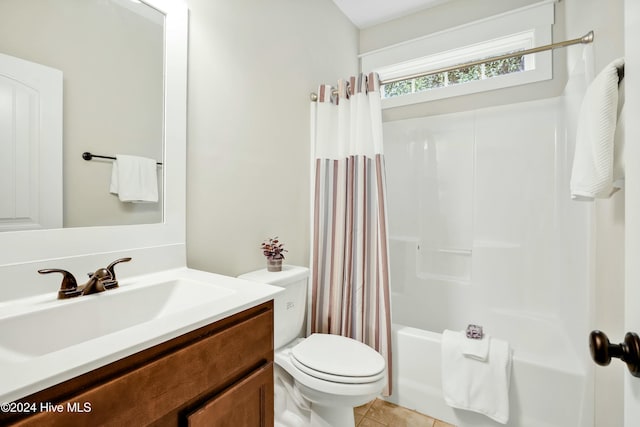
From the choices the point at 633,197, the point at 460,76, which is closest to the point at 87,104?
the point at 633,197

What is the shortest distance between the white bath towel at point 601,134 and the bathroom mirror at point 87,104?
4.84ft

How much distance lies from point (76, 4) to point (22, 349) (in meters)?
1.03

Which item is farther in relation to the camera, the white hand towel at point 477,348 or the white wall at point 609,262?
the white hand towel at point 477,348

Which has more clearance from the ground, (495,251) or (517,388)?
(495,251)

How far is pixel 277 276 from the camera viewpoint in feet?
4.75

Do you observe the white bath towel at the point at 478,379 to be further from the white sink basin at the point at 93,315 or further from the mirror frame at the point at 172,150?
the mirror frame at the point at 172,150

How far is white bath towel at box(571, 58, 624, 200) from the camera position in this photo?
2.76ft

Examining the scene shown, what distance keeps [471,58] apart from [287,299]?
226 centimetres

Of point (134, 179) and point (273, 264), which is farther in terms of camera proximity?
point (273, 264)

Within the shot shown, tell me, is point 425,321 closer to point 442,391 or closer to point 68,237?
point 442,391

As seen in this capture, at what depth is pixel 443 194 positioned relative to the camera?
2.31 metres

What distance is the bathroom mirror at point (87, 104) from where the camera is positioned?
84 cm

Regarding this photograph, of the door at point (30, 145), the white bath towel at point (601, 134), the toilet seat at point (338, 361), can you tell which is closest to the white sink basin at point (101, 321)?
the door at point (30, 145)

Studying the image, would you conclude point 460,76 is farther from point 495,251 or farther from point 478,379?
point 478,379
